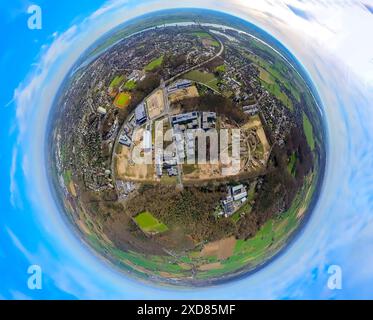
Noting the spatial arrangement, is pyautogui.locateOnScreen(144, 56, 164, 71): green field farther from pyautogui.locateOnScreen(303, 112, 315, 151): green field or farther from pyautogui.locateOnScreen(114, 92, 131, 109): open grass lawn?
pyautogui.locateOnScreen(303, 112, 315, 151): green field

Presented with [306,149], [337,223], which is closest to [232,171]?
[306,149]

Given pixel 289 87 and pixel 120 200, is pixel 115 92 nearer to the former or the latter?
pixel 120 200

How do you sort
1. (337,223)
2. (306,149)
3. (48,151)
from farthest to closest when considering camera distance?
(337,223)
(48,151)
(306,149)

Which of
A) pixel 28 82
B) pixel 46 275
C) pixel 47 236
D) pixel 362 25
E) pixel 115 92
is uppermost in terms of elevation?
pixel 362 25

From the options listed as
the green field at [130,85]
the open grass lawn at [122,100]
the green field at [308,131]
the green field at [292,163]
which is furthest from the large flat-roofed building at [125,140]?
the green field at [308,131]

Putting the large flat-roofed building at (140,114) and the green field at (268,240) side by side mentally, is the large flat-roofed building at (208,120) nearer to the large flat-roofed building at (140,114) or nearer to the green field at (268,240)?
the large flat-roofed building at (140,114)

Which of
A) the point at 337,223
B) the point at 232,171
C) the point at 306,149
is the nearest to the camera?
the point at 232,171

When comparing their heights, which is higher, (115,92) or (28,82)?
(28,82)

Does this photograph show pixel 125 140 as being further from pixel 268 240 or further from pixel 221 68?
pixel 268 240
